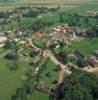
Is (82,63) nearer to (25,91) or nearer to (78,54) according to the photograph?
(78,54)

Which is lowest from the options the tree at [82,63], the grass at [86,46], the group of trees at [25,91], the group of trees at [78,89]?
the grass at [86,46]

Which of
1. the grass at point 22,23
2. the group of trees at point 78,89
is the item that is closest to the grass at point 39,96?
the group of trees at point 78,89

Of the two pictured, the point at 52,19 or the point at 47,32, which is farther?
the point at 52,19

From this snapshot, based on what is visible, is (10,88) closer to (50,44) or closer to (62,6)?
(50,44)

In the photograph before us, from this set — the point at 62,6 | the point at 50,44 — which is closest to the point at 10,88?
the point at 50,44

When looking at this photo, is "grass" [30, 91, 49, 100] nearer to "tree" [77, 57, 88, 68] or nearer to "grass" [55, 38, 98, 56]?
"tree" [77, 57, 88, 68]

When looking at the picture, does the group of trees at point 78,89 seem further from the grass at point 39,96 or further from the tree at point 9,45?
the tree at point 9,45
